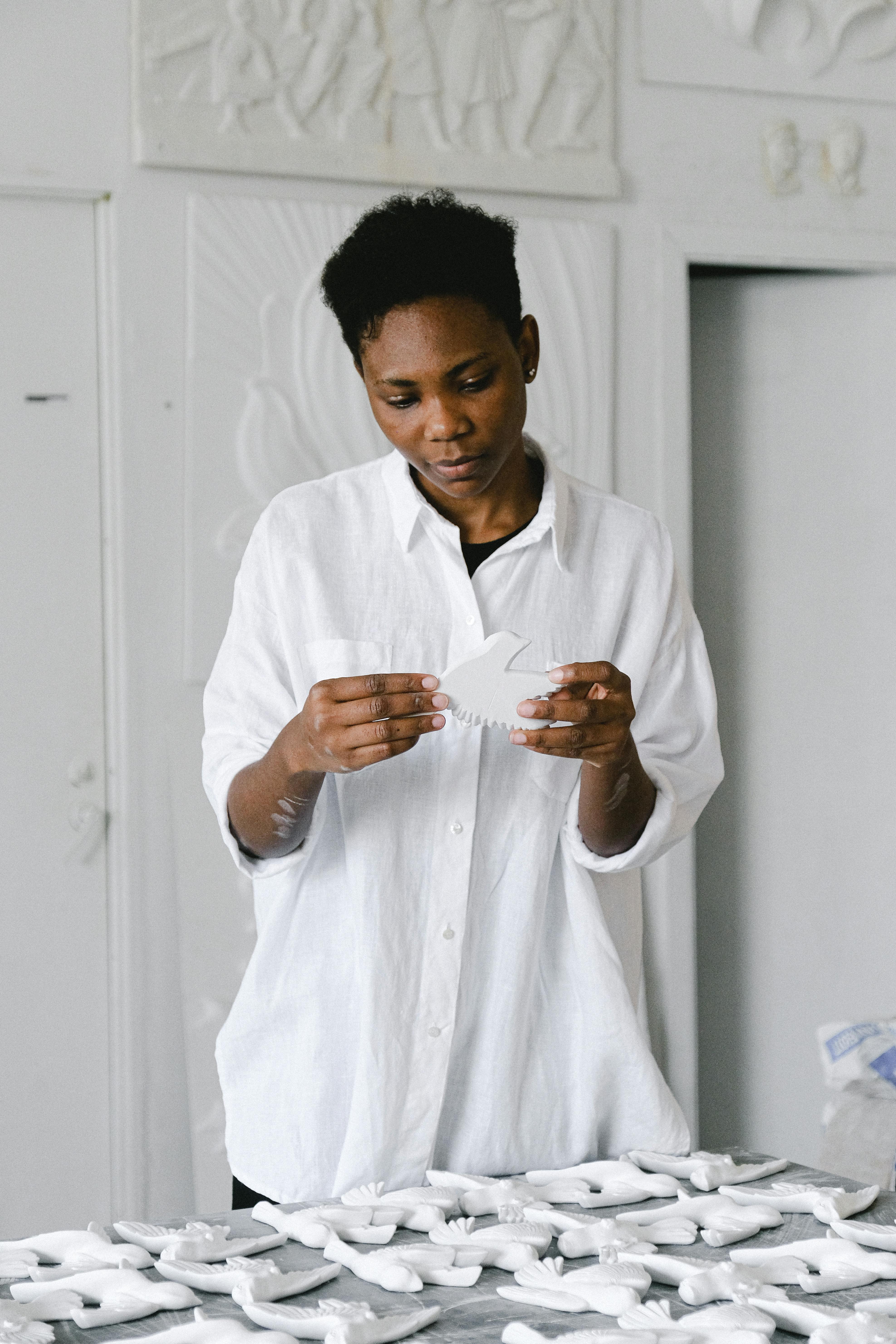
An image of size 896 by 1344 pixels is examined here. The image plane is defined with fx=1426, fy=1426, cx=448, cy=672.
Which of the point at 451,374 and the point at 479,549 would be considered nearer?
the point at 451,374

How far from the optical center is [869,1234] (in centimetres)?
114

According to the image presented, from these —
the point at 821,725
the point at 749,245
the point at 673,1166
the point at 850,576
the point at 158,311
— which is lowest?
the point at 673,1166

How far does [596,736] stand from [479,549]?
30 centimetres

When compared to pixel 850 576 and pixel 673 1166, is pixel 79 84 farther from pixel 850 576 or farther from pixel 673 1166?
pixel 673 1166

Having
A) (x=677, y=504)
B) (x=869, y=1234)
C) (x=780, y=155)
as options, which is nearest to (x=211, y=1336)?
(x=869, y=1234)

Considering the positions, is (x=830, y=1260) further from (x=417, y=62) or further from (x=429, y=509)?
(x=417, y=62)

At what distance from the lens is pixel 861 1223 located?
46.0 inches

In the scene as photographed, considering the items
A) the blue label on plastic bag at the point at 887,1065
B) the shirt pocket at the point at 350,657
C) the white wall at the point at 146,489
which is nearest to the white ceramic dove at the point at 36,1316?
the shirt pocket at the point at 350,657

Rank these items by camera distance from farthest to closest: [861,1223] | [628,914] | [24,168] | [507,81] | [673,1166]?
1. [507,81]
2. [24,168]
3. [628,914]
4. [673,1166]
5. [861,1223]

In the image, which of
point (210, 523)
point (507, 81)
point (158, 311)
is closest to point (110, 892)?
point (210, 523)

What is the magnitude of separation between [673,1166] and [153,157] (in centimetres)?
195

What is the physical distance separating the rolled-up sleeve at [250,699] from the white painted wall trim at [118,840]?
1.19 meters

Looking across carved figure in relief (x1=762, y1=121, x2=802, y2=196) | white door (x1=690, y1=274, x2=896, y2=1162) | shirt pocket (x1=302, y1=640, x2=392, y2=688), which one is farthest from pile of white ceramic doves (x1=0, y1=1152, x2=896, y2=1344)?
carved figure in relief (x1=762, y1=121, x2=802, y2=196)

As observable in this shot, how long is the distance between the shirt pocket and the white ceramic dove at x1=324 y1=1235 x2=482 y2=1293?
51 centimetres
